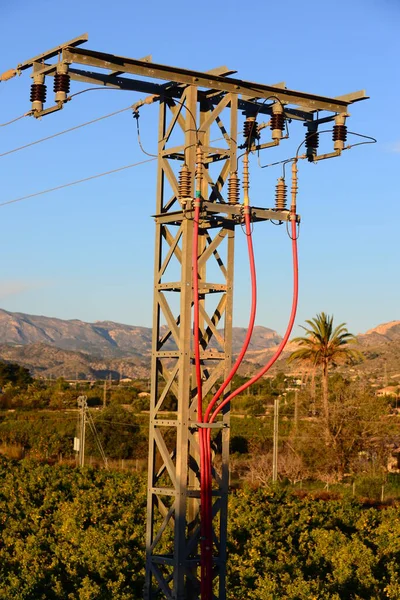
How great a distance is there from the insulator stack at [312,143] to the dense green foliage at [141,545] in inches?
273

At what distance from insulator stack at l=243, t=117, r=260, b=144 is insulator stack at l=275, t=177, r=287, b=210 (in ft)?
3.43

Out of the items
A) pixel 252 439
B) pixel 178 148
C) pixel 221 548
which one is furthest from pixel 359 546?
pixel 252 439

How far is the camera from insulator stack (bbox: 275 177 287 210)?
1176 centimetres

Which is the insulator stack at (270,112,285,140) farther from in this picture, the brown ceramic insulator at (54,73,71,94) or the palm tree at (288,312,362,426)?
the palm tree at (288,312,362,426)

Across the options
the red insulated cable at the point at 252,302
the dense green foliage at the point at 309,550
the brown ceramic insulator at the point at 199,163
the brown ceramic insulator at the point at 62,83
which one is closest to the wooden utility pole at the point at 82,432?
the dense green foliage at the point at 309,550

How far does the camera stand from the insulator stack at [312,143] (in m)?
13.4

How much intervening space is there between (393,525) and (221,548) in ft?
46.2

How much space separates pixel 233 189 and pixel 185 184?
61 centimetres

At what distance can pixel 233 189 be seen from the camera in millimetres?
11477

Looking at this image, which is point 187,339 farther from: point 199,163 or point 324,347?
point 324,347

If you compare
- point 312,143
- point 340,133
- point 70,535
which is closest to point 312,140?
point 312,143

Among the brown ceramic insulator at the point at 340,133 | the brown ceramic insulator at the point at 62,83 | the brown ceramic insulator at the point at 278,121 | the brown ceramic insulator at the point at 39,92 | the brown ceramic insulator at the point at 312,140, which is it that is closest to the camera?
the brown ceramic insulator at the point at 62,83

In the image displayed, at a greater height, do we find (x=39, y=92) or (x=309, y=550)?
(x=39, y=92)

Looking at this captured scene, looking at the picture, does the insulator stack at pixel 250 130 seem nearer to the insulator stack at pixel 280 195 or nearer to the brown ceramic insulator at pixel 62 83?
the insulator stack at pixel 280 195
